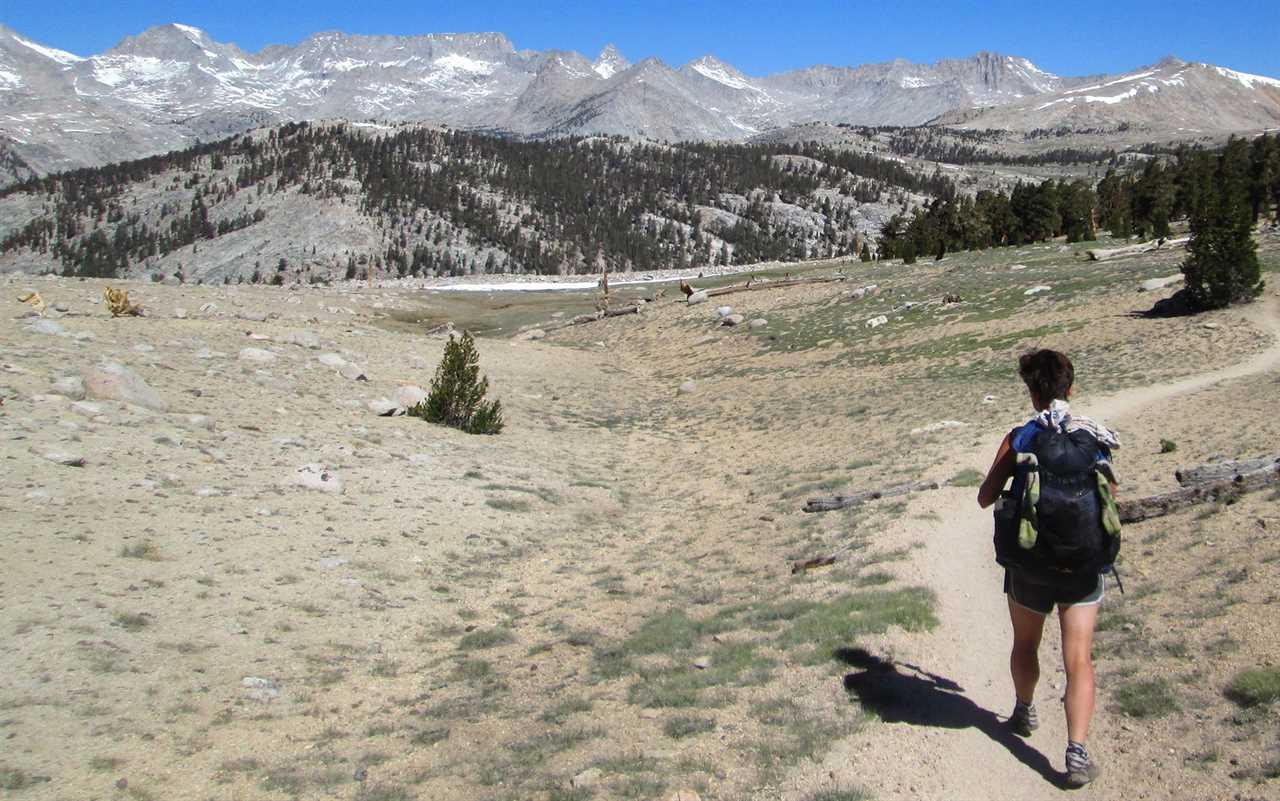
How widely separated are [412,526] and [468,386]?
915 cm

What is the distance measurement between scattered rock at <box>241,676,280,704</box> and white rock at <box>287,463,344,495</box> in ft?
22.3

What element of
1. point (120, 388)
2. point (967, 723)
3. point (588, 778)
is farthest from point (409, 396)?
point (967, 723)

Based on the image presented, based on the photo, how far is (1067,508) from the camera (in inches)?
236

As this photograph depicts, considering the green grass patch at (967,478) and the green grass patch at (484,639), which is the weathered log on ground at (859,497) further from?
the green grass patch at (484,639)

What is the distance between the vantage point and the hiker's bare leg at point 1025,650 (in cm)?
660

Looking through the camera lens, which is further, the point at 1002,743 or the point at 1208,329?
the point at 1208,329

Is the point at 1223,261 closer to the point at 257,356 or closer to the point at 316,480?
the point at 316,480

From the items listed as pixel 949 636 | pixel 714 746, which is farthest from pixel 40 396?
pixel 949 636

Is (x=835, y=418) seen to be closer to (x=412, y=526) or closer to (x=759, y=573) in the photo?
(x=759, y=573)

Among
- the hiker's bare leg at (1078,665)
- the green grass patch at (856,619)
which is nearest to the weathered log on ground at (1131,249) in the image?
the green grass patch at (856,619)

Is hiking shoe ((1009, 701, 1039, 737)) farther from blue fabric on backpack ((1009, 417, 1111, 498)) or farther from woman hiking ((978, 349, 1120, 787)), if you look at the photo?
blue fabric on backpack ((1009, 417, 1111, 498))

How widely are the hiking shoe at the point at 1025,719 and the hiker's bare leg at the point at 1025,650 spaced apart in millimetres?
60

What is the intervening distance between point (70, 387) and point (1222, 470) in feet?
71.0

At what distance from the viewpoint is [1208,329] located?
1024 inches
